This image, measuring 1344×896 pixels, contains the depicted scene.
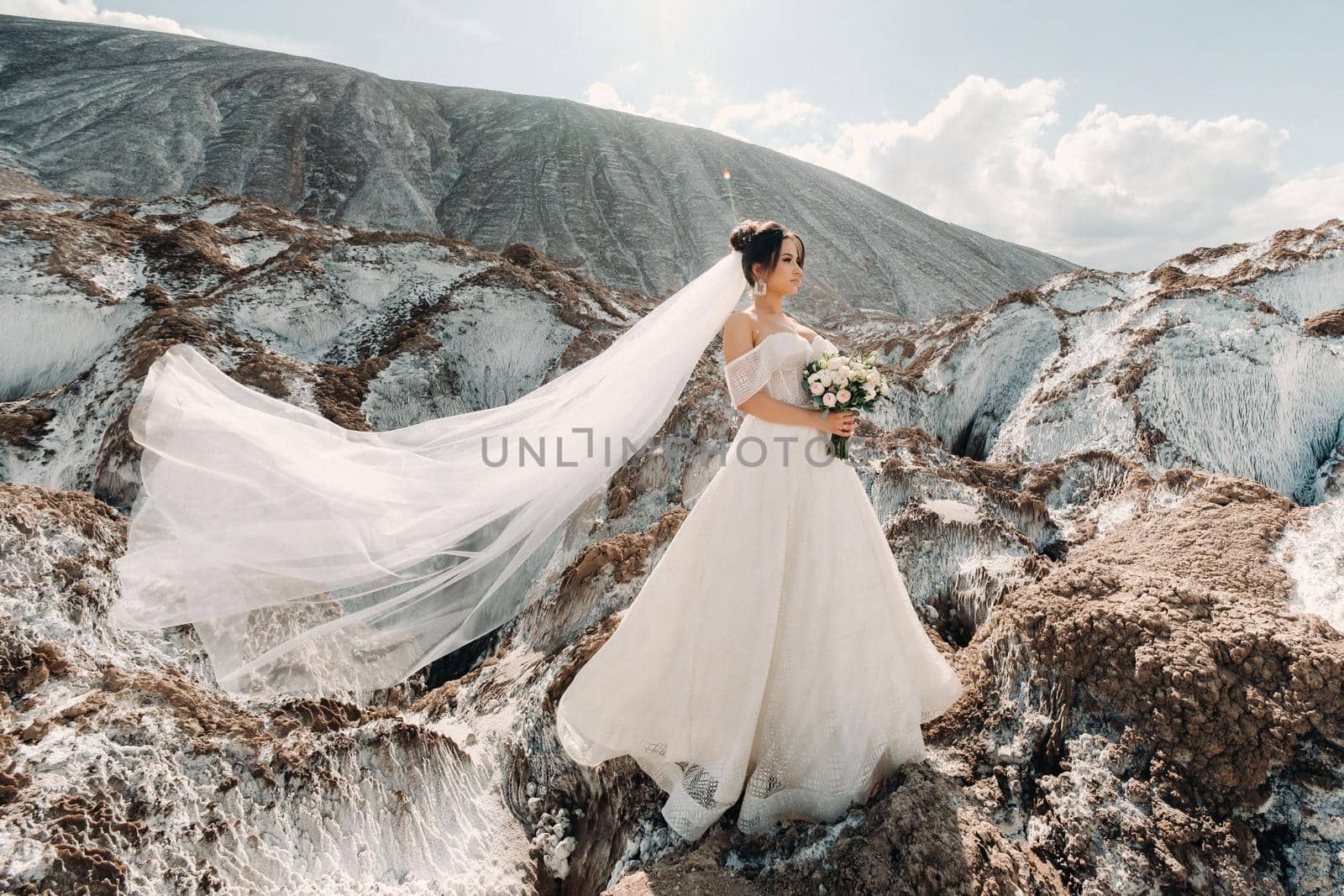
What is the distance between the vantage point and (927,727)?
2.77 meters

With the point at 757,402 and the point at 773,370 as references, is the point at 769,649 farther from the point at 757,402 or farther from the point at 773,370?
the point at 773,370

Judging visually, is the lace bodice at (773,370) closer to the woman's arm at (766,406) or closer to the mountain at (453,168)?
the woman's arm at (766,406)

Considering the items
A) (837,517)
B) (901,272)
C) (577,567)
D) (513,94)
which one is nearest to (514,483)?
(577,567)

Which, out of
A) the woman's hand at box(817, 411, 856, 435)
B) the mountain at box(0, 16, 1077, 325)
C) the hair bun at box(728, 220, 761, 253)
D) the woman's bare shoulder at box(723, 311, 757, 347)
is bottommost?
the woman's hand at box(817, 411, 856, 435)

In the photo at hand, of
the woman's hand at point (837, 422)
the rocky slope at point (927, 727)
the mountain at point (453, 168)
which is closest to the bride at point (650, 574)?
the woman's hand at point (837, 422)

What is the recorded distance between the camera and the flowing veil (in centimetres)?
303

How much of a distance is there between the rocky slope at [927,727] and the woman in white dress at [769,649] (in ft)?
0.49

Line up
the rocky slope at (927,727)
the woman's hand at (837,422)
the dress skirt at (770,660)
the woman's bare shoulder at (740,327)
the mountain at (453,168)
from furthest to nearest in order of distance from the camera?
the mountain at (453,168)
the woman's bare shoulder at (740,327)
the woman's hand at (837,422)
the dress skirt at (770,660)
the rocky slope at (927,727)

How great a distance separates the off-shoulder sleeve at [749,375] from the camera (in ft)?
9.02

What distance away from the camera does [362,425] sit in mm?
6184

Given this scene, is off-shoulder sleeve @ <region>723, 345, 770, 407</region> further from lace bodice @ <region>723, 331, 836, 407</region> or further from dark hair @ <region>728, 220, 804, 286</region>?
dark hair @ <region>728, 220, 804, 286</region>

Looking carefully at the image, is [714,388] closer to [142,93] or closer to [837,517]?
[837,517]

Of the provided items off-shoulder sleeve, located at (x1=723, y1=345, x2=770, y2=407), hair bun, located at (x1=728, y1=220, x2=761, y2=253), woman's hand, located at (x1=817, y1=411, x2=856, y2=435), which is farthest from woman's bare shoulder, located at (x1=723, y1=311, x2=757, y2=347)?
woman's hand, located at (x1=817, y1=411, x2=856, y2=435)

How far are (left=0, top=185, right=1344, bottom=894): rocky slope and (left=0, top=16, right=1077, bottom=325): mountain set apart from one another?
79.7 feet
